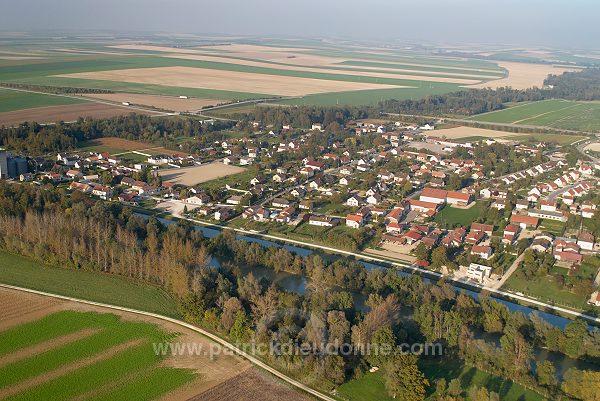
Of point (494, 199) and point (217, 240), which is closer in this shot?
point (217, 240)

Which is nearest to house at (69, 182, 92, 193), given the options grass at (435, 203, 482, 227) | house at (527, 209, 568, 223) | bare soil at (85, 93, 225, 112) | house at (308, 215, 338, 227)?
house at (308, 215, 338, 227)

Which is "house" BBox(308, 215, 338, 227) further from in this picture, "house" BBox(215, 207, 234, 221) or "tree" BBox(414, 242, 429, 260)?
"tree" BBox(414, 242, 429, 260)

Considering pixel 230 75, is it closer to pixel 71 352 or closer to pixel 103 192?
pixel 103 192

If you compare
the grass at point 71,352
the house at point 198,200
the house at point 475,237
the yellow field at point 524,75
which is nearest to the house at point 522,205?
the house at point 475,237

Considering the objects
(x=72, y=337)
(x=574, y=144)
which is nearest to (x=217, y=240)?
(x=72, y=337)

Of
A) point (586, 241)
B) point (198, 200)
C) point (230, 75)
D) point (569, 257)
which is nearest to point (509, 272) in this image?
point (569, 257)

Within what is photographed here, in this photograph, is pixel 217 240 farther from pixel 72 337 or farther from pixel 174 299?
pixel 72 337
